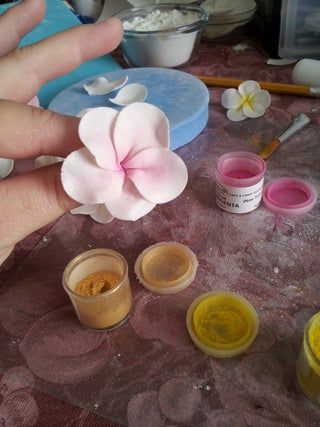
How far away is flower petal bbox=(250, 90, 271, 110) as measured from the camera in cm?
75

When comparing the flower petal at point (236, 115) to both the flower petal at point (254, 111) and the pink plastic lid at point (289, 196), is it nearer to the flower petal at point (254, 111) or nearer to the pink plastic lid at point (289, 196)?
the flower petal at point (254, 111)

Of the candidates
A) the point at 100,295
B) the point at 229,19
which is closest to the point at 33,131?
the point at 100,295

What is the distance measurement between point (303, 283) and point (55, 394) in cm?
29

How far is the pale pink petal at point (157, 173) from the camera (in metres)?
0.38

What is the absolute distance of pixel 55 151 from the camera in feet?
1.24

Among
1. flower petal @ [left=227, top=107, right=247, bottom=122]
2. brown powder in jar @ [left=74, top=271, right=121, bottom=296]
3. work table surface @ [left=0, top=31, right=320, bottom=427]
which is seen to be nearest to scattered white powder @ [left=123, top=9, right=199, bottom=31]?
flower petal @ [left=227, top=107, right=247, bottom=122]

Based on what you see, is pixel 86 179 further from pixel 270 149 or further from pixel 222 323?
pixel 270 149

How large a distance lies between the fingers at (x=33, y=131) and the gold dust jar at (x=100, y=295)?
0.16 metres

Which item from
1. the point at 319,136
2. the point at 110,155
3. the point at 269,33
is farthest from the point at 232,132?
the point at 110,155

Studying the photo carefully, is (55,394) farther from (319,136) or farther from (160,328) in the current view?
(319,136)

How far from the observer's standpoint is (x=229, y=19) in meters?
0.91

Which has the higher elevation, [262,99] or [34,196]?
[34,196]

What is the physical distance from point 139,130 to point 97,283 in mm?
205

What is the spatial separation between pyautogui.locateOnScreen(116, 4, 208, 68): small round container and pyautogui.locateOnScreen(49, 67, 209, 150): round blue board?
59mm
